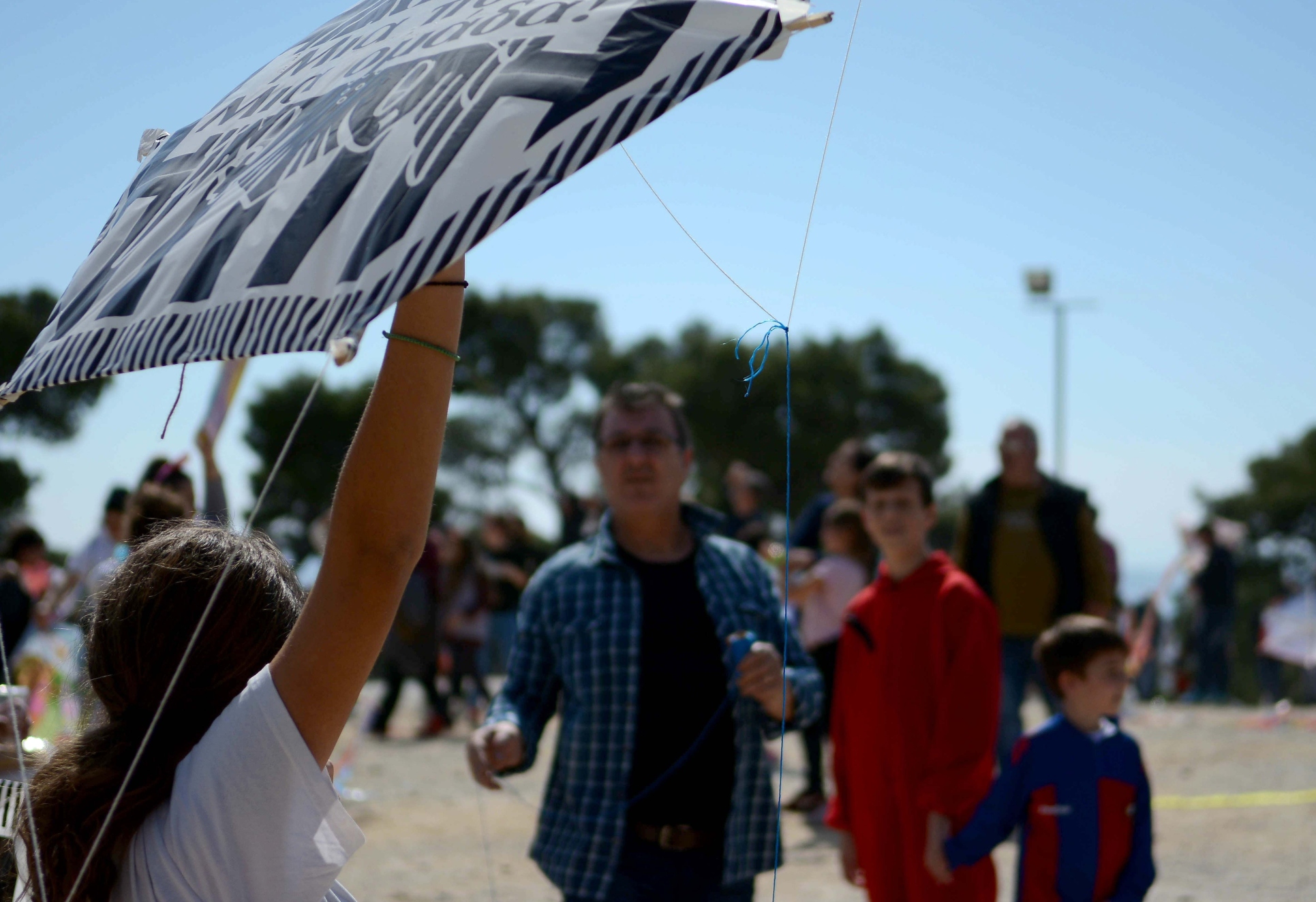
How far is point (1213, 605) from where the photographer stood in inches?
484

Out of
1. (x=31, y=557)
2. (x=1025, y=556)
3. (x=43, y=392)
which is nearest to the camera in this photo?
(x=1025, y=556)

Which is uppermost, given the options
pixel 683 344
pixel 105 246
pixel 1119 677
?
pixel 683 344

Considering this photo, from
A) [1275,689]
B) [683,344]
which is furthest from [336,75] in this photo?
[683,344]

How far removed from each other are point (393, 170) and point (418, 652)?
9.49m

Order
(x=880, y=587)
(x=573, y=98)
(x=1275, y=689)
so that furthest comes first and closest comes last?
1. (x=1275, y=689)
2. (x=880, y=587)
3. (x=573, y=98)

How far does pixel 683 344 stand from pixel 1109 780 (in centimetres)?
4451

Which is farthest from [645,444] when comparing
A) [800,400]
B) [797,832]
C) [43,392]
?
[800,400]

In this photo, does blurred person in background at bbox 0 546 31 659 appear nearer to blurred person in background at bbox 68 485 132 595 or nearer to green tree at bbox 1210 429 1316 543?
blurred person in background at bbox 68 485 132 595

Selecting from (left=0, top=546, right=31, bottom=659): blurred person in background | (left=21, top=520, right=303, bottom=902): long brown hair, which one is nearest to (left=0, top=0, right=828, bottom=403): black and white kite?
(left=21, top=520, right=303, bottom=902): long brown hair

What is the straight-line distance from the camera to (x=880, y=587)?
3553mm

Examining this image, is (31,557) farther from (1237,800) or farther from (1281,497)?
(1281,497)

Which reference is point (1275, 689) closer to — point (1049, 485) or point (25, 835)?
point (1049, 485)

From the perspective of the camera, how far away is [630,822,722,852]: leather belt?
272 centimetres

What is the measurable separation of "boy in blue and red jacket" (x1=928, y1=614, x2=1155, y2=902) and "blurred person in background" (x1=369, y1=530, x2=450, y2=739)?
288 inches
